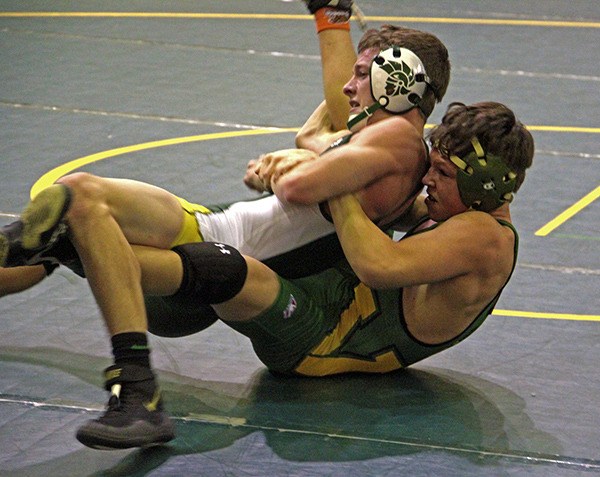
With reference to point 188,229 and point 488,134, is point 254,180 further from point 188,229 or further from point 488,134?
point 488,134

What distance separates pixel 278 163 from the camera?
4.43 meters

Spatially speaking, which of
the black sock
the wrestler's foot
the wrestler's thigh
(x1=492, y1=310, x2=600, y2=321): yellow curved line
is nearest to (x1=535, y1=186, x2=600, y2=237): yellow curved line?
(x1=492, y1=310, x2=600, y2=321): yellow curved line

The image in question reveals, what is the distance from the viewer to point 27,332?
15.7ft

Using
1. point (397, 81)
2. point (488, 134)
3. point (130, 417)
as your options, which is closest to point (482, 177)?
point (488, 134)

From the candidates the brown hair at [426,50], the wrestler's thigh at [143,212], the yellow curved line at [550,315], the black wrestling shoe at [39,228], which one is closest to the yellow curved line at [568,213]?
the yellow curved line at [550,315]

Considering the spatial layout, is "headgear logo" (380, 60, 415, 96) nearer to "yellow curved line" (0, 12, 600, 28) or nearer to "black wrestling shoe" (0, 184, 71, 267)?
"black wrestling shoe" (0, 184, 71, 267)

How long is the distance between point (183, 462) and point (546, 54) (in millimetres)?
6793

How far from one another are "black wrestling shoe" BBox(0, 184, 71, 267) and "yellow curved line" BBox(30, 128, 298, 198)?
2.65 m

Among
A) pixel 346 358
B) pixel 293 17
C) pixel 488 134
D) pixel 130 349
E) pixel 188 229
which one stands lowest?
pixel 293 17

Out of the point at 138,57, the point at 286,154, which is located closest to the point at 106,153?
the point at 138,57

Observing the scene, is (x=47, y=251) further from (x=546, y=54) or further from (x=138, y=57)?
(x=546, y=54)

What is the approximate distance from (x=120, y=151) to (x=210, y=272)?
3.41 metres

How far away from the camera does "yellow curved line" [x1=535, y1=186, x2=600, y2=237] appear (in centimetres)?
620

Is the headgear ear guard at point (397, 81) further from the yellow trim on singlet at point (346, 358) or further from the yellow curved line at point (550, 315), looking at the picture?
the yellow curved line at point (550, 315)
